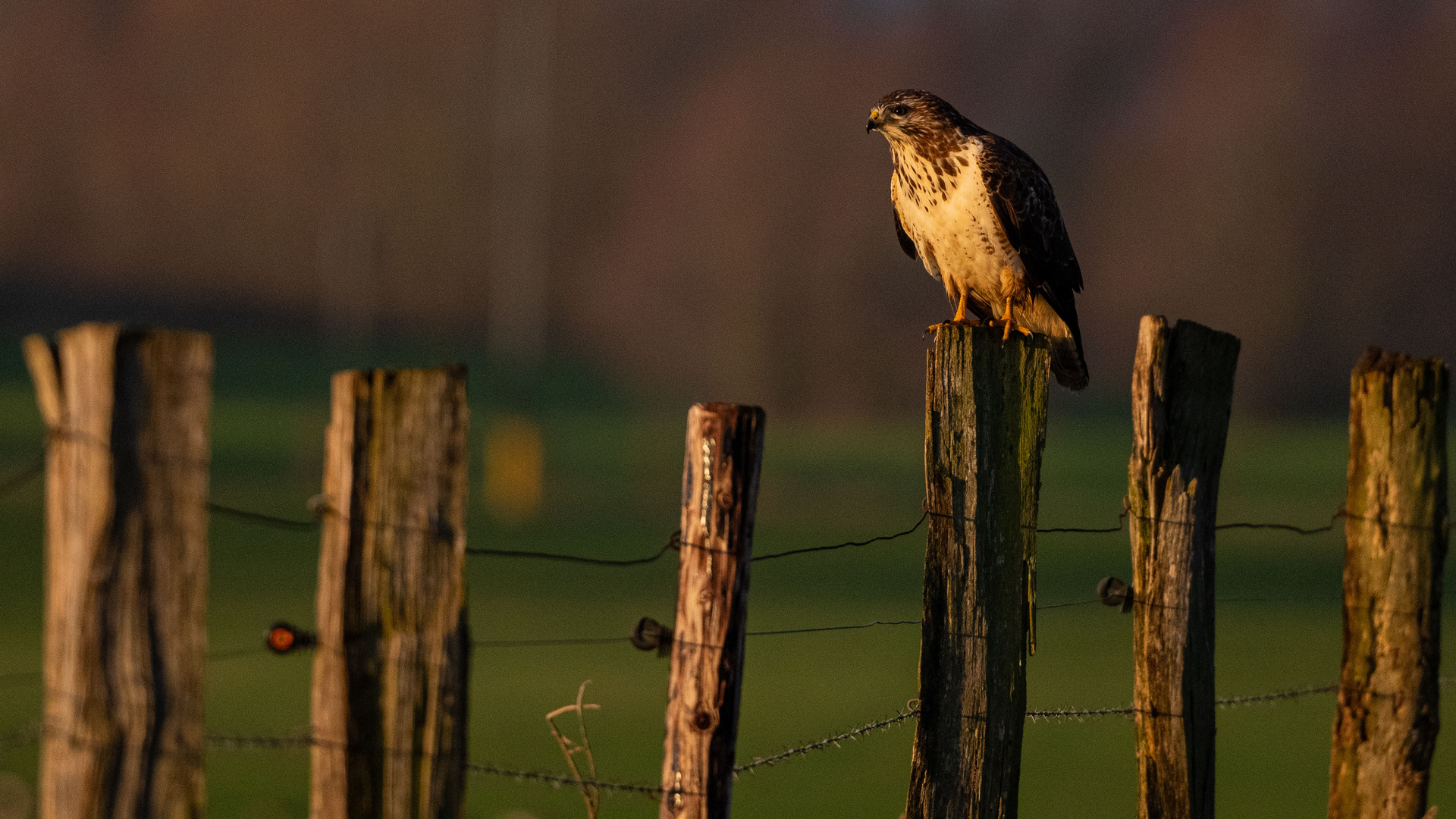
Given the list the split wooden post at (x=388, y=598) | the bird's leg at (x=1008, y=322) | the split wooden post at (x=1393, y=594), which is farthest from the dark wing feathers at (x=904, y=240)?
the split wooden post at (x=388, y=598)

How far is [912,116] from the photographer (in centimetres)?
539

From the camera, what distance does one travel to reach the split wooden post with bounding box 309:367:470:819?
2.15 metres

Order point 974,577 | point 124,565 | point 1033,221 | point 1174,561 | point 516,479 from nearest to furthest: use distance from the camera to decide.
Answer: point 124,565, point 974,577, point 1174,561, point 1033,221, point 516,479

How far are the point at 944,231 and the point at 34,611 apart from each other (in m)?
9.65

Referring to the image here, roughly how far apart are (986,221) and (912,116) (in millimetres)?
582

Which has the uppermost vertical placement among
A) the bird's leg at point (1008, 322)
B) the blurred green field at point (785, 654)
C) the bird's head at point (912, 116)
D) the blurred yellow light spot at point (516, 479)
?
the bird's head at point (912, 116)

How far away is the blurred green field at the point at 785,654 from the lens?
6.91 meters

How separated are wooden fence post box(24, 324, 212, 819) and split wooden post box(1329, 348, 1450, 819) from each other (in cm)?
294

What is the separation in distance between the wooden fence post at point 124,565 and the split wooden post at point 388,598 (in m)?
0.21

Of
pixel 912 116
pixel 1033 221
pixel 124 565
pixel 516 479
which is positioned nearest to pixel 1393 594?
pixel 1033 221

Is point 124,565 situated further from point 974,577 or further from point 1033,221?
point 1033,221

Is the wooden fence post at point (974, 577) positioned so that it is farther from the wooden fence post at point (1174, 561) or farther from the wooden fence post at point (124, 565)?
the wooden fence post at point (124, 565)

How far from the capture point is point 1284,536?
1984cm

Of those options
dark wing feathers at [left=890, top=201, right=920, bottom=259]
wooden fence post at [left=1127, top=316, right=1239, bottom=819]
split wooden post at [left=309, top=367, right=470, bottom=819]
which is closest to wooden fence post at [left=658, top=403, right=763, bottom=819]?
split wooden post at [left=309, top=367, right=470, bottom=819]
